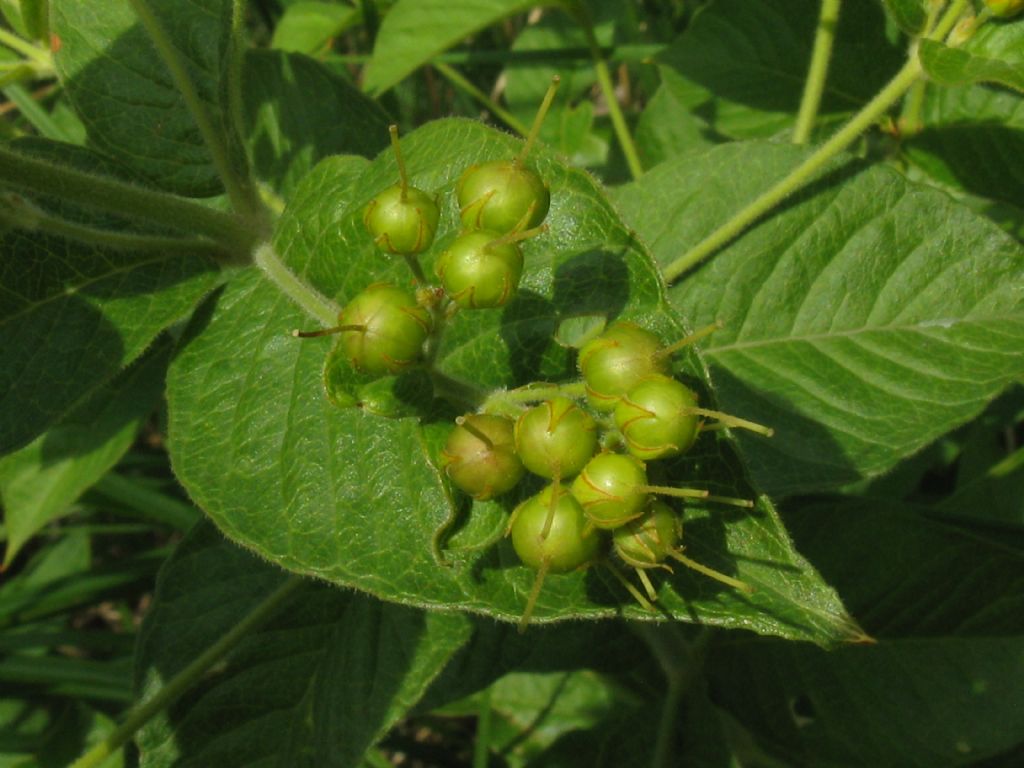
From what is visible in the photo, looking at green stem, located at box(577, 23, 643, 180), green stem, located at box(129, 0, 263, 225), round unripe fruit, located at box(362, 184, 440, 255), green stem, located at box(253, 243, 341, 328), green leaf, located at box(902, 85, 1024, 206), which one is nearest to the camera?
round unripe fruit, located at box(362, 184, 440, 255)

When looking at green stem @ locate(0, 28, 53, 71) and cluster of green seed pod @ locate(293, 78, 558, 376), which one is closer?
cluster of green seed pod @ locate(293, 78, 558, 376)

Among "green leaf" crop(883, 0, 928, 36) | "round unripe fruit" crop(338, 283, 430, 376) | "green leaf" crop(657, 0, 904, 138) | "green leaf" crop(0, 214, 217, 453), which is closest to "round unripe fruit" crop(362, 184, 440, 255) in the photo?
"round unripe fruit" crop(338, 283, 430, 376)

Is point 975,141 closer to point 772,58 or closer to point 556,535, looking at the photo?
point 772,58

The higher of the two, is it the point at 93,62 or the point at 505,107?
the point at 93,62

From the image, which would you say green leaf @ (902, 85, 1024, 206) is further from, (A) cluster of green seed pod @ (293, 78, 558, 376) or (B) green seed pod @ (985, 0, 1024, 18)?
(A) cluster of green seed pod @ (293, 78, 558, 376)

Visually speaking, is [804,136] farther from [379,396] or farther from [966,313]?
[379,396]

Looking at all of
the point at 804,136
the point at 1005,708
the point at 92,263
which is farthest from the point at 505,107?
the point at 1005,708
